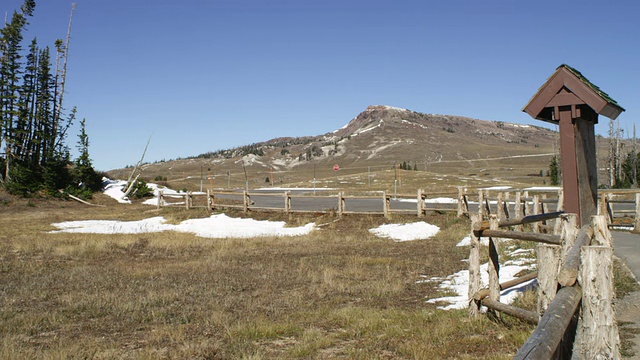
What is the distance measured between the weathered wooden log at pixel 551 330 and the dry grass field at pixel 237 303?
9.03 ft

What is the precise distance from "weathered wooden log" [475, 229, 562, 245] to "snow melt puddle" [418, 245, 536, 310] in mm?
876

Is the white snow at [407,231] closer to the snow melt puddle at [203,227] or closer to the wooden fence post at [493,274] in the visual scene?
the snow melt puddle at [203,227]

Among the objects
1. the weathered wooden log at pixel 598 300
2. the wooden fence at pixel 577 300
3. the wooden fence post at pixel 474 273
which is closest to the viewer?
the wooden fence at pixel 577 300

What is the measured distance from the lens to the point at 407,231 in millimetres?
21766

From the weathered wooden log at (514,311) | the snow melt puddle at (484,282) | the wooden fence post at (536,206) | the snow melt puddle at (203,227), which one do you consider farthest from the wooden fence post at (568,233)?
the snow melt puddle at (203,227)

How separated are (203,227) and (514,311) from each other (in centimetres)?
2342

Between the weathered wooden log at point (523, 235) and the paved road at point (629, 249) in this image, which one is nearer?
the weathered wooden log at point (523, 235)

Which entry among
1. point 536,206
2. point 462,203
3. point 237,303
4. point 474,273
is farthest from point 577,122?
point 462,203

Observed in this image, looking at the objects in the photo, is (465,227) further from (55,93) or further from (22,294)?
(55,93)

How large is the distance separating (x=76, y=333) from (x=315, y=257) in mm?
8965

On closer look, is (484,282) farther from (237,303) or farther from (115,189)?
(115,189)

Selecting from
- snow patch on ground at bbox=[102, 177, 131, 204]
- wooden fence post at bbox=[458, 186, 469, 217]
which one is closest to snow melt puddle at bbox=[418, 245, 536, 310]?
wooden fence post at bbox=[458, 186, 469, 217]

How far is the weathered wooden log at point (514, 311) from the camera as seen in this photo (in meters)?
5.68

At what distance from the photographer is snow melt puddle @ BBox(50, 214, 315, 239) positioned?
24578 millimetres
